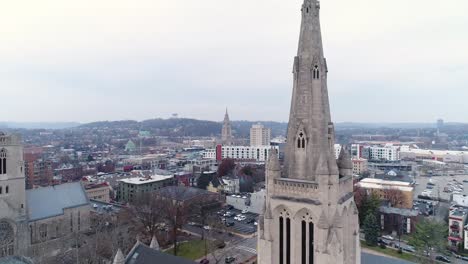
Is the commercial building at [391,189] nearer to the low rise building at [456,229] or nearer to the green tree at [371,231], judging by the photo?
the low rise building at [456,229]

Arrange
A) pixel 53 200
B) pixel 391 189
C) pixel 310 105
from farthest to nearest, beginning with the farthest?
1. pixel 391 189
2. pixel 53 200
3. pixel 310 105

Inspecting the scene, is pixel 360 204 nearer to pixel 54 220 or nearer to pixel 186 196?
pixel 186 196

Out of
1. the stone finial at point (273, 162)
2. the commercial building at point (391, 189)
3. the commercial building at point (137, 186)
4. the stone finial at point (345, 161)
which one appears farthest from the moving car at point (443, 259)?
the commercial building at point (137, 186)

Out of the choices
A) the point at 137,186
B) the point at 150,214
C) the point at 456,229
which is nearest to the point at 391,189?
the point at 456,229

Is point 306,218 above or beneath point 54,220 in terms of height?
above

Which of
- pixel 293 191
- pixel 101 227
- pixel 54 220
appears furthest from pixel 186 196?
pixel 293 191

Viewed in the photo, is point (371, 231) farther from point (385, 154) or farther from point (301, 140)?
point (385, 154)

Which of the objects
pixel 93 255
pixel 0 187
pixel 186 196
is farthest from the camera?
pixel 186 196

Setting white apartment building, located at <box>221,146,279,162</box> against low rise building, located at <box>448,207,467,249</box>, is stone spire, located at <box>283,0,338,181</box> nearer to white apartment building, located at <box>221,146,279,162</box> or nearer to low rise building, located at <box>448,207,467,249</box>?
low rise building, located at <box>448,207,467,249</box>
